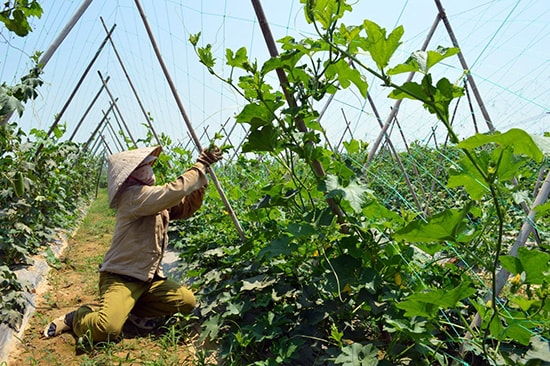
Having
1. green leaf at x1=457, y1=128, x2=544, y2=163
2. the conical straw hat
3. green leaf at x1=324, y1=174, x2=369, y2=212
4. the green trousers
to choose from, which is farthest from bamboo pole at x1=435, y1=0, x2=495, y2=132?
green leaf at x1=457, y1=128, x2=544, y2=163

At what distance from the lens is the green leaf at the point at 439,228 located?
3.32 ft

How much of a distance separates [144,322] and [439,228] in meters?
2.43

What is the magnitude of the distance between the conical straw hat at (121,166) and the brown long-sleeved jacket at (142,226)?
87mm

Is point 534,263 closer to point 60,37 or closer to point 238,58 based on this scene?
point 238,58

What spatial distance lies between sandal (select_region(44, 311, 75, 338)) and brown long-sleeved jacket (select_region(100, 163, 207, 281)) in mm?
363

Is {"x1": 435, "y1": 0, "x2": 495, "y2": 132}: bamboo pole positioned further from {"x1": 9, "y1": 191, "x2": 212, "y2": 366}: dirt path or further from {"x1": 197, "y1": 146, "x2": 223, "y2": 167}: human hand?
{"x1": 9, "y1": 191, "x2": 212, "y2": 366}: dirt path

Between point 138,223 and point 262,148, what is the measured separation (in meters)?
1.47

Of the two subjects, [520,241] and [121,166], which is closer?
[520,241]

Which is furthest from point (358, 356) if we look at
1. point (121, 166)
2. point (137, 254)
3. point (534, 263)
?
point (121, 166)

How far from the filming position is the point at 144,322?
292 centimetres

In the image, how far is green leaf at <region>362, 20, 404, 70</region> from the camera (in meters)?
1.10

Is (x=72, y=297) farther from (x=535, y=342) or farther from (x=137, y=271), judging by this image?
(x=535, y=342)

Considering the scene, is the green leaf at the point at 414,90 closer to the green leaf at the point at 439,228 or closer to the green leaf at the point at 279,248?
the green leaf at the point at 439,228

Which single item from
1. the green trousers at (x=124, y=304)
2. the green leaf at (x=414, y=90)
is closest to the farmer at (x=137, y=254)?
the green trousers at (x=124, y=304)
